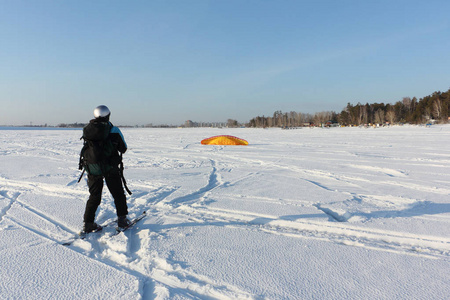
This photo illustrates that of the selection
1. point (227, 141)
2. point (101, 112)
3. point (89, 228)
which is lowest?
point (89, 228)

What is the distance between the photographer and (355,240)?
296cm

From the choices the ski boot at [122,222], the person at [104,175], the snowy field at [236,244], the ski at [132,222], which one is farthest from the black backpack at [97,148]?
the snowy field at [236,244]

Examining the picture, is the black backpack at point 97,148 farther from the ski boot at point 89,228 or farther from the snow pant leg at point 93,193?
the ski boot at point 89,228

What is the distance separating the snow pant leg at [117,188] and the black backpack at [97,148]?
0.37ft

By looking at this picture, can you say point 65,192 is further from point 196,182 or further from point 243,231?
point 243,231

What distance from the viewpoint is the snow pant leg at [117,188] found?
10.3 ft

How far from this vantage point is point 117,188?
10.6ft

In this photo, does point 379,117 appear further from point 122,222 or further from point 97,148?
point 97,148

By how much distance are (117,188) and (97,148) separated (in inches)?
24.2

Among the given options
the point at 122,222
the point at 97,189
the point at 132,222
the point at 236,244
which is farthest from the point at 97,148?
the point at 236,244

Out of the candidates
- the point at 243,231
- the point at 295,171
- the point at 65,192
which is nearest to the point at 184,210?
the point at 243,231

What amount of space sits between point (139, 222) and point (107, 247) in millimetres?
715

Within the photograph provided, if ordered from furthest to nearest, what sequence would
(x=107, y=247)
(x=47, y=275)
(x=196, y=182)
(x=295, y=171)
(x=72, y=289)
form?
(x=295, y=171)
(x=196, y=182)
(x=107, y=247)
(x=47, y=275)
(x=72, y=289)

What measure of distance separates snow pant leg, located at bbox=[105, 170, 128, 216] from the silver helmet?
0.71 meters
